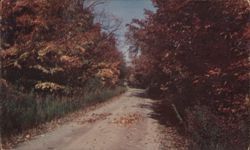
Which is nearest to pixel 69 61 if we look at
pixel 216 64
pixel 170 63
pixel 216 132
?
pixel 170 63

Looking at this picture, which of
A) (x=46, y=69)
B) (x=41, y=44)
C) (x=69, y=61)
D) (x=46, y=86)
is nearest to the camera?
(x=41, y=44)

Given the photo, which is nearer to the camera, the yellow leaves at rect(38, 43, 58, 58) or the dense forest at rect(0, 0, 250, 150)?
the dense forest at rect(0, 0, 250, 150)

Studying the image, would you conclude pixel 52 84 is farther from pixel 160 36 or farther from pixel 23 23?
pixel 160 36

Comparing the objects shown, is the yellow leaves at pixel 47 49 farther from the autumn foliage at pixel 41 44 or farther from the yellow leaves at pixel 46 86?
the yellow leaves at pixel 46 86

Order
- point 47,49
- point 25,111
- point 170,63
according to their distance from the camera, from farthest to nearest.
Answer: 1. point 47,49
2. point 170,63
3. point 25,111

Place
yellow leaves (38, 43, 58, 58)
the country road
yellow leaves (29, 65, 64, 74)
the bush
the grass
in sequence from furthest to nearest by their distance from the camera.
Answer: yellow leaves (29, 65, 64, 74)
yellow leaves (38, 43, 58, 58)
the grass
the country road
the bush

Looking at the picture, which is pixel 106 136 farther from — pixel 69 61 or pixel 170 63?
pixel 69 61

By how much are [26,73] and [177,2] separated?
33.1ft

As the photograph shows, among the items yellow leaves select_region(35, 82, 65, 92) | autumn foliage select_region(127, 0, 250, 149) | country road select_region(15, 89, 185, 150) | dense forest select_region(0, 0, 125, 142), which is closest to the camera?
autumn foliage select_region(127, 0, 250, 149)

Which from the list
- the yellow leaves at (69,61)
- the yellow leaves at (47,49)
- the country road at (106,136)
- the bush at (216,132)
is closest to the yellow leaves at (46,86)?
the yellow leaves at (69,61)

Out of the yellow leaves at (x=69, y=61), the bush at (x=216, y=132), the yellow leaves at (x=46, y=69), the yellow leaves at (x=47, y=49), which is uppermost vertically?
the yellow leaves at (x=47, y=49)

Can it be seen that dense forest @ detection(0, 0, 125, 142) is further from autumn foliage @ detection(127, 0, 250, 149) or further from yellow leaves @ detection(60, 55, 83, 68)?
autumn foliage @ detection(127, 0, 250, 149)

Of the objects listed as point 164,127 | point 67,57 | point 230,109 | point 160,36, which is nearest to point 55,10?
point 67,57

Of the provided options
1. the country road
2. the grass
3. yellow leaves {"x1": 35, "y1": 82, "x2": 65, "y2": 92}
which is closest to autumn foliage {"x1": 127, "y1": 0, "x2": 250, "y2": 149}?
the country road
